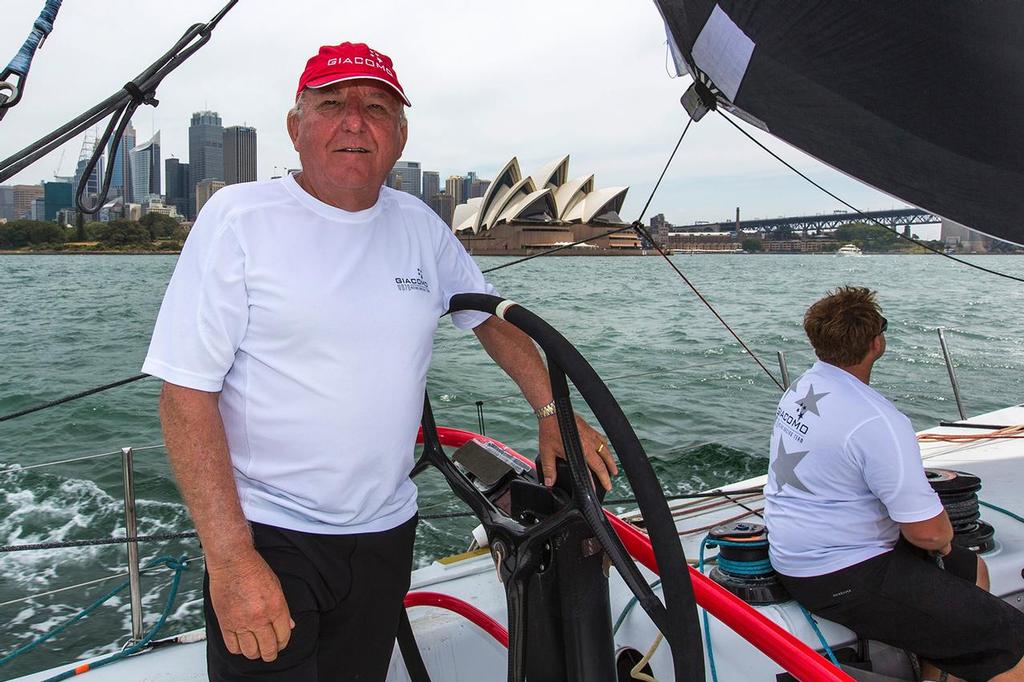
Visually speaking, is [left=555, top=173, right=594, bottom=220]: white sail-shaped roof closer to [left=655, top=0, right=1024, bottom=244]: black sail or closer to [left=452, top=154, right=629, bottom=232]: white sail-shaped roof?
[left=452, top=154, right=629, bottom=232]: white sail-shaped roof

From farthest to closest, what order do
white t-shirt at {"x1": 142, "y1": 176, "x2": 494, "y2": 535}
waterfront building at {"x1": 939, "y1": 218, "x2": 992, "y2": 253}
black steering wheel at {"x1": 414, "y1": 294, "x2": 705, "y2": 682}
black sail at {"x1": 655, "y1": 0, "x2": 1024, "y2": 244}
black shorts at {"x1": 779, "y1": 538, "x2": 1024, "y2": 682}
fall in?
waterfront building at {"x1": 939, "y1": 218, "x2": 992, "y2": 253} < black sail at {"x1": 655, "y1": 0, "x2": 1024, "y2": 244} < black shorts at {"x1": 779, "y1": 538, "x2": 1024, "y2": 682} < white t-shirt at {"x1": 142, "y1": 176, "x2": 494, "y2": 535} < black steering wheel at {"x1": 414, "y1": 294, "x2": 705, "y2": 682}

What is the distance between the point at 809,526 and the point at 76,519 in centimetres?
414

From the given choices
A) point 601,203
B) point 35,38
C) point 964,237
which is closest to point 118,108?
point 35,38

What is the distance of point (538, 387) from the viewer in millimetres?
1228

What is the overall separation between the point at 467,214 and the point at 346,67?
4014 centimetres

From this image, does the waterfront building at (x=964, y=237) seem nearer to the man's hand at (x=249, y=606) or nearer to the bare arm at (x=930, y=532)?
the bare arm at (x=930, y=532)

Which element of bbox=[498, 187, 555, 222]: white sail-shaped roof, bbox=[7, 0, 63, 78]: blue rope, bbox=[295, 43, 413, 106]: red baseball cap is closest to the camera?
bbox=[295, 43, 413, 106]: red baseball cap

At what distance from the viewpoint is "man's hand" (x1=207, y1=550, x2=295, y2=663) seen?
93 centimetres

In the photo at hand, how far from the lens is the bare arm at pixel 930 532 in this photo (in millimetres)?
1621

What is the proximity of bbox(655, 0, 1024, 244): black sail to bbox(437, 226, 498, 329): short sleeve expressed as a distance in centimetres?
198

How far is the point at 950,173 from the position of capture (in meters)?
2.99

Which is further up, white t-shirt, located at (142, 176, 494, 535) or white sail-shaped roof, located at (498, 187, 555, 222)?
white sail-shaped roof, located at (498, 187, 555, 222)

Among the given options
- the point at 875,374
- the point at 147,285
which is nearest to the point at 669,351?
the point at 875,374

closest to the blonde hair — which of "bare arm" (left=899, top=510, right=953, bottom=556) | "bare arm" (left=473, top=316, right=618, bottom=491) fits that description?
"bare arm" (left=899, top=510, right=953, bottom=556)
